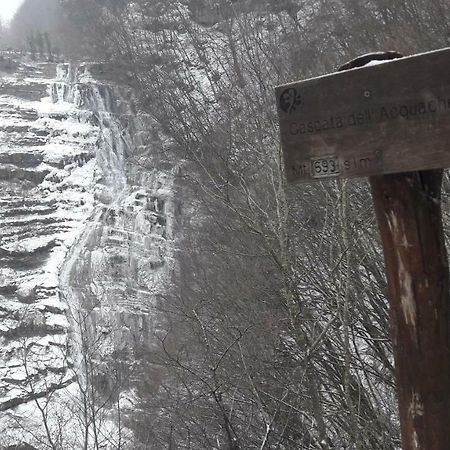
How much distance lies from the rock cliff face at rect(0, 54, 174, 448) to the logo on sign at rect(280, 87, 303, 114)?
39.6ft

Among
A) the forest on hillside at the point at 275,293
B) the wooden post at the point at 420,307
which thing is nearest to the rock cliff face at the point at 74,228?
the forest on hillside at the point at 275,293

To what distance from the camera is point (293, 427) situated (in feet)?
16.1

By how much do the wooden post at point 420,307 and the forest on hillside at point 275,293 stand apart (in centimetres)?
177

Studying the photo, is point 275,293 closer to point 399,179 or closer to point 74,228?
point 399,179

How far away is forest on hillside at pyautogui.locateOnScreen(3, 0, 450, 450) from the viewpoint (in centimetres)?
387

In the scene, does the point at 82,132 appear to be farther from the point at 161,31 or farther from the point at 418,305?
the point at 418,305

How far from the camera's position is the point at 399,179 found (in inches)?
53.9

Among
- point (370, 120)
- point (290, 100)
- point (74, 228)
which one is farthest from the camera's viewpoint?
point (74, 228)

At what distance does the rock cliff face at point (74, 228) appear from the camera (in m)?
16.9

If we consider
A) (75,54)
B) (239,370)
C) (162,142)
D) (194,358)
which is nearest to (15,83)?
(75,54)

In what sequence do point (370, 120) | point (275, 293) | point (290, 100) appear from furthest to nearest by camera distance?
1. point (275, 293)
2. point (290, 100)
3. point (370, 120)

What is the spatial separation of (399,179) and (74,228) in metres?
23.5

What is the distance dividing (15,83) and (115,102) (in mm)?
7399

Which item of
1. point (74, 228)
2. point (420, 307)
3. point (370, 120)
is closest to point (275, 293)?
point (420, 307)
